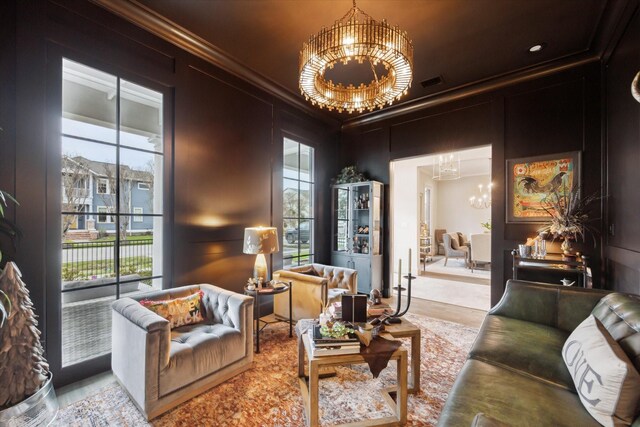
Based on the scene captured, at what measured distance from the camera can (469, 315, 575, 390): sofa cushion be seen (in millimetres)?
1621

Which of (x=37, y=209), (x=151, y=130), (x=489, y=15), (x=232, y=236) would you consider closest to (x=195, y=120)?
(x=151, y=130)

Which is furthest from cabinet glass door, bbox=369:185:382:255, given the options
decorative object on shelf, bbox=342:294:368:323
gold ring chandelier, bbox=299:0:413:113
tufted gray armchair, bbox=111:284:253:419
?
tufted gray armchair, bbox=111:284:253:419

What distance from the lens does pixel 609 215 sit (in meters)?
2.99

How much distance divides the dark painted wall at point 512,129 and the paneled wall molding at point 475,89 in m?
0.06

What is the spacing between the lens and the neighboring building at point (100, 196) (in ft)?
7.84

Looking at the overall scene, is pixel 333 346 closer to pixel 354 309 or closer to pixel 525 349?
pixel 354 309

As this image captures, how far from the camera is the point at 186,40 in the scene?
118 inches

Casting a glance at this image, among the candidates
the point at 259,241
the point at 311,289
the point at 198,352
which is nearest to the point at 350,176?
the point at 311,289

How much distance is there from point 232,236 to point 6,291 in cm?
198

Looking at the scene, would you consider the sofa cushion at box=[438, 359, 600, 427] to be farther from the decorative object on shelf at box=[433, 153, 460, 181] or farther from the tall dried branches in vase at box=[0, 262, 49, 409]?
the decorative object on shelf at box=[433, 153, 460, 181]

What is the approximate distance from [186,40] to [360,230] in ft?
11.8

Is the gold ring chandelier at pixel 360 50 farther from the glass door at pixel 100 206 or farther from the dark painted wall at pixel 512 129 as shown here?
the dark painted wall at pixel 512 129

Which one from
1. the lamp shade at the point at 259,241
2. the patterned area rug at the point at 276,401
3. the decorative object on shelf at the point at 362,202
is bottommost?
the patterned area rug at the point at 276,401

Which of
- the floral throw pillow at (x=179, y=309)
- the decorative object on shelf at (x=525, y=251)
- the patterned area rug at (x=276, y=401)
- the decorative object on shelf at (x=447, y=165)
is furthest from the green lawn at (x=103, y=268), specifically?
the decorative object on shelf at (x=447, y=165)
